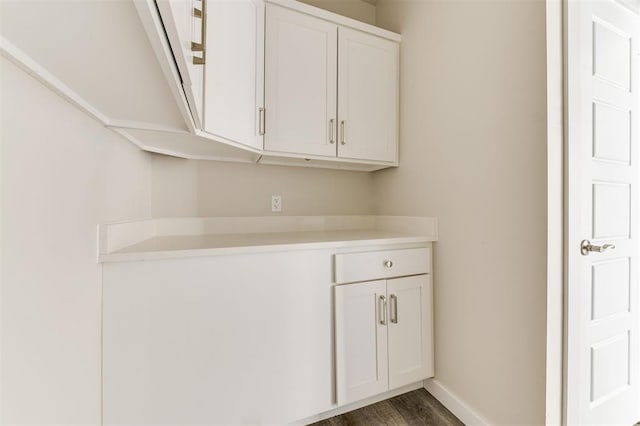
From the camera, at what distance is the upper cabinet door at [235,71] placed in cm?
112

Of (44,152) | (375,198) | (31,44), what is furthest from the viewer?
(375,198)

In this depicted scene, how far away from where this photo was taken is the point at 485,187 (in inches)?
50.1

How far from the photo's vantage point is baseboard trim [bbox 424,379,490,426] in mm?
1308

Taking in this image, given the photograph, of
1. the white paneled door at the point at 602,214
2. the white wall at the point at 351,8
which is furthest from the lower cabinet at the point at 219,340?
the white wall at the point at 351,8

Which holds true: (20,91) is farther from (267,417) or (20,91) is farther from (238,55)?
(267,417)

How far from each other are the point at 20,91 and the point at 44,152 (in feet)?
0.48

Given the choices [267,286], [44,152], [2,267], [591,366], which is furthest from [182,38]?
[591,366]

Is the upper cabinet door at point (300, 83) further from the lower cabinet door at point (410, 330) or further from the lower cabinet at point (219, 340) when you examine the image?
the lower cabinet door at point (410, 330)

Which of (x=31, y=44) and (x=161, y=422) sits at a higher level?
(x=31, y=44)

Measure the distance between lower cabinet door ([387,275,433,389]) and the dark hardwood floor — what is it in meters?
0.12

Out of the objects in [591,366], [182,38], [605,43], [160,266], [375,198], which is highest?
[605,43]

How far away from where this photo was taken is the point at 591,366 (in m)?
1.15

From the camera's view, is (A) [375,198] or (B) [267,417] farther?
(A) [375,198]

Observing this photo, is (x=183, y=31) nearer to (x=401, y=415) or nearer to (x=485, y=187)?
(x=485, y=187)
